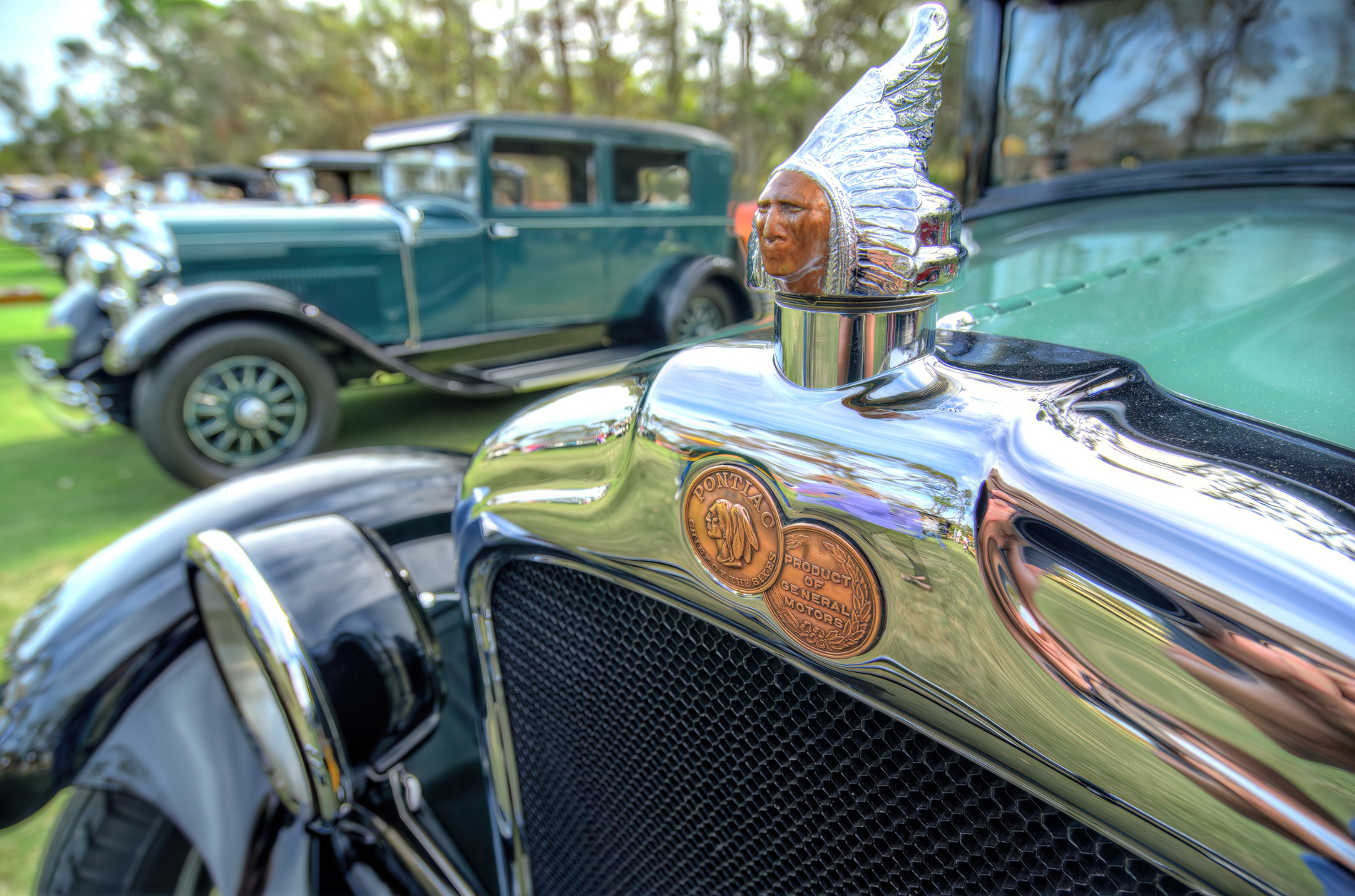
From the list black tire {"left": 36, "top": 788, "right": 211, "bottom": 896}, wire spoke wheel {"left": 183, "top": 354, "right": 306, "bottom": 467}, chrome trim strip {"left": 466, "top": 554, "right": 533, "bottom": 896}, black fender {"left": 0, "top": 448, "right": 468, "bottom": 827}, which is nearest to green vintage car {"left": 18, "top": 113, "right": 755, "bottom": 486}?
wire spoke wheel {"left": 183, "top": 354, "right": 306, "bottom": 467}

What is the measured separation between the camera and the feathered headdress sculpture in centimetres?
67

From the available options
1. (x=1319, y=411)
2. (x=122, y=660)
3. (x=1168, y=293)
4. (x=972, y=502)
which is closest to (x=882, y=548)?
(x=972, y=502)

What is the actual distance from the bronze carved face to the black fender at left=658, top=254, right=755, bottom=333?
5.74 m

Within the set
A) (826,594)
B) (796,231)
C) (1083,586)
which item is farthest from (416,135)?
(1083,586)

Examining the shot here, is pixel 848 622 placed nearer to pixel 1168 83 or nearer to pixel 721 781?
pixel 721 781

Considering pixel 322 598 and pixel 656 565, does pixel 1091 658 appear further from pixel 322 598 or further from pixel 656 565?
pixel 322 598

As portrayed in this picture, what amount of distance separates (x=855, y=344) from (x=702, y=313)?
6.29 meters

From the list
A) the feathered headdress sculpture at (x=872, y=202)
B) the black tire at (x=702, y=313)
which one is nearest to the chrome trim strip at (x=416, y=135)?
the black tire at (x=702, y=313)

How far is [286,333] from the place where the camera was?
4.65 meters

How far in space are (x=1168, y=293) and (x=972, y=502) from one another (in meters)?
0.91

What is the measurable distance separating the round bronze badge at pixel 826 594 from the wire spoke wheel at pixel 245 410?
4.57 meters

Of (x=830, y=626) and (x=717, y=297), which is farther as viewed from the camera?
(x=717, y=297)

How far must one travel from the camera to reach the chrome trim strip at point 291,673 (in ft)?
3.85

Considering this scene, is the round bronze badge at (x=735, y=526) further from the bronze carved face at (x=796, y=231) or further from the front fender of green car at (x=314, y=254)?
the front fender of green car at (x=314, y=254)
